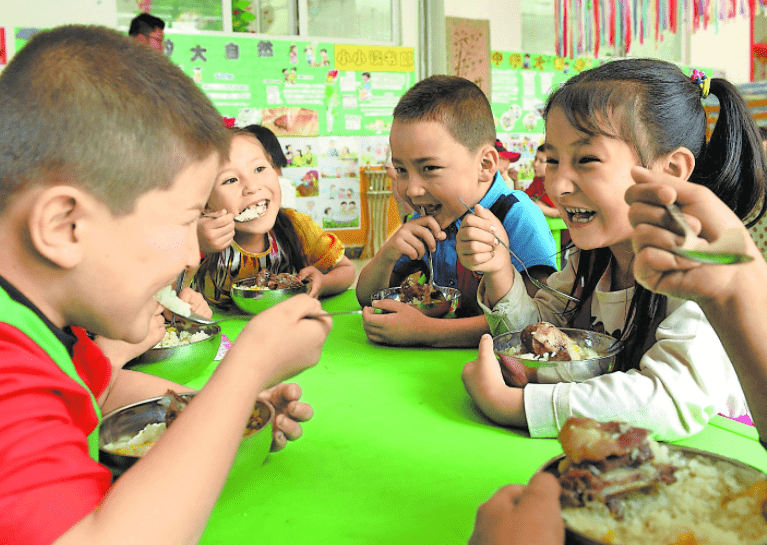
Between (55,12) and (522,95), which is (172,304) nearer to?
(55,12)

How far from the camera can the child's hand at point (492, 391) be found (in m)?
0.79

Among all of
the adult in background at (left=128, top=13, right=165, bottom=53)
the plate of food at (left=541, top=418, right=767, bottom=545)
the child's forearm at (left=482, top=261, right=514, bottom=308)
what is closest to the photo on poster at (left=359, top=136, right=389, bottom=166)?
the adult in background at (left=128, top=13, right=165, bottom=53)

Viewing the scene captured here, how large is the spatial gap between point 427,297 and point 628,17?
4031 mm

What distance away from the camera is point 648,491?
1.67 feet

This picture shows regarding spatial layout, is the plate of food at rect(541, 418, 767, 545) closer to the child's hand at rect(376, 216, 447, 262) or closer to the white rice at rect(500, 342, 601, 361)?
the white rice at rect(500, 342, 601, 361)

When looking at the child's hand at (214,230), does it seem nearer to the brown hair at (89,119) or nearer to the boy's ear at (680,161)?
the brown hair at (89,119)

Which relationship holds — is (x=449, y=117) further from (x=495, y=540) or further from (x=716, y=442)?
(x=495, y=540)

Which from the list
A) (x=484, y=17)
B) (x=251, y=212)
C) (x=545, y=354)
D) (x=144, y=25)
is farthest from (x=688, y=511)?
(x=484, y=17)

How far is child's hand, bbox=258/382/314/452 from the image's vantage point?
0.74 m

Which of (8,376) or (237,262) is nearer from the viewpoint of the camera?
(8,376)

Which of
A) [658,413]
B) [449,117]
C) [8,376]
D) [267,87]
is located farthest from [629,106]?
[267,87]

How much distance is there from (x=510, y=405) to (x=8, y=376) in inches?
22.7

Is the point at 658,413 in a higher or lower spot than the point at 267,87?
lower

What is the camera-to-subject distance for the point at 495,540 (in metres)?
0.44
